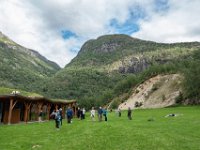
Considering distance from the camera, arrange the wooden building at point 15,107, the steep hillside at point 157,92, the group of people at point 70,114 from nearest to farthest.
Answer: the group of people at point 70,114 < the wooden building at point 15,107 < the steep hillside at point 157,92

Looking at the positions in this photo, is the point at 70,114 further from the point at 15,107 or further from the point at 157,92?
the point at 157,92

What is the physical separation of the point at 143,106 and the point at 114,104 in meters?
25.5

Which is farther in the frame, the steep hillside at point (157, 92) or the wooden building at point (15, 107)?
the steep hillside at point (157, 92)

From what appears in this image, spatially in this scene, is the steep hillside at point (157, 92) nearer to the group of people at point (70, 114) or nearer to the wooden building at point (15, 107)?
the group of people at point (70, 114)

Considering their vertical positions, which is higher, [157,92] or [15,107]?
[157,92]

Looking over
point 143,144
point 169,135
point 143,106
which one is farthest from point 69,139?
point 143,106

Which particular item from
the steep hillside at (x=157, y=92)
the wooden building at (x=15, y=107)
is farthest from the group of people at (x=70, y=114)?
the steep hillside at (x=157, y=92)

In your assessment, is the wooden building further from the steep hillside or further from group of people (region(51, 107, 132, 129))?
the steep hillside

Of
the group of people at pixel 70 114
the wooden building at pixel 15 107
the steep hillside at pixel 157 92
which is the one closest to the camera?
the group of people at pixel 70 114

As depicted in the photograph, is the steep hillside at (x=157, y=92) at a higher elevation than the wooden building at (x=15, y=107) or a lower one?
higher

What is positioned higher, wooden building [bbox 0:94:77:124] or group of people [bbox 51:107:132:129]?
wooden building [bbox 0:94:77:124]

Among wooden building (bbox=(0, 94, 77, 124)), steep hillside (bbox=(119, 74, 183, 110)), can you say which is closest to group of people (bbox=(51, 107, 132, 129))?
wooden building (bbox=(0, 94, 77, 124))

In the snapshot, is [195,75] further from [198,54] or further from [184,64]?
[198,54]

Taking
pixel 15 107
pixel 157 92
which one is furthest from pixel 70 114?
pixel 157 92
